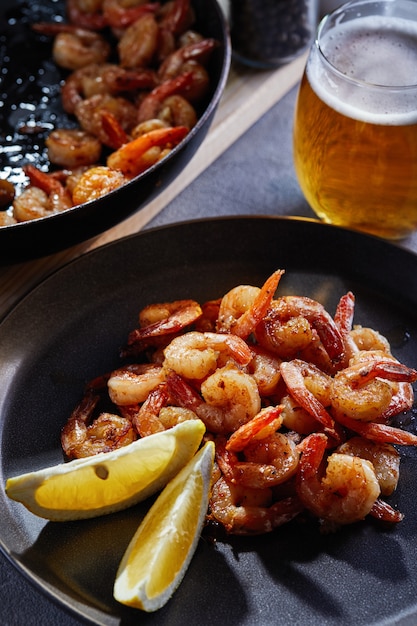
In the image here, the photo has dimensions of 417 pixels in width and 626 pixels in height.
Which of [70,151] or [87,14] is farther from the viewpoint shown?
[87,14]

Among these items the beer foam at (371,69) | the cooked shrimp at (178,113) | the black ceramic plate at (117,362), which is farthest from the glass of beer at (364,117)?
the cooked shrimp at (178,113)

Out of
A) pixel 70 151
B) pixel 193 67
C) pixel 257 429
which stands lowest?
pixel 257 429

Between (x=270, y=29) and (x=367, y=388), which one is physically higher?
(x=270, y=29)

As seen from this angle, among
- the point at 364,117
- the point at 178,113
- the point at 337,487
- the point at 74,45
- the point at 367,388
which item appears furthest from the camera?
the point at 74,45

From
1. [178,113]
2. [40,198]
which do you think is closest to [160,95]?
[178,113]

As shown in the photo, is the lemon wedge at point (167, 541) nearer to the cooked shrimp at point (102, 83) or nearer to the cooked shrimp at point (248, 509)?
the cooked shrimp at point (248, 509)

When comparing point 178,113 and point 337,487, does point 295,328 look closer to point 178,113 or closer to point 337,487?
point 337,487

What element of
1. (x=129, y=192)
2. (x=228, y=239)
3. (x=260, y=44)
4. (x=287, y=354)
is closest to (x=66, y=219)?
(x=129, y=192)
